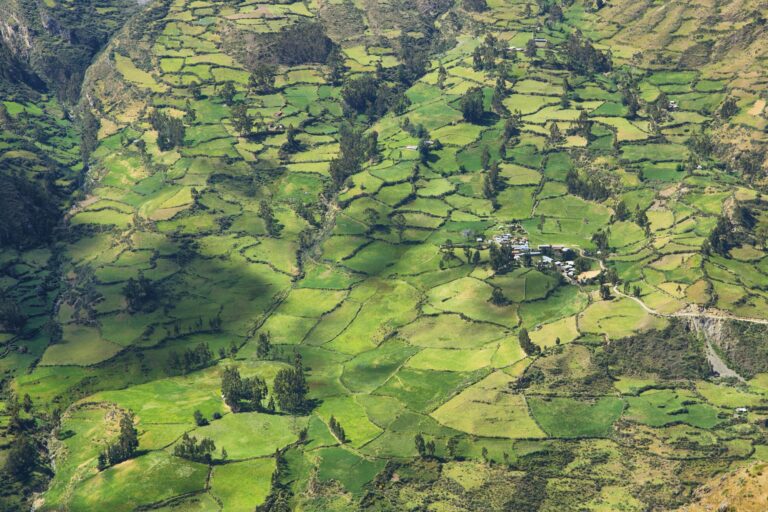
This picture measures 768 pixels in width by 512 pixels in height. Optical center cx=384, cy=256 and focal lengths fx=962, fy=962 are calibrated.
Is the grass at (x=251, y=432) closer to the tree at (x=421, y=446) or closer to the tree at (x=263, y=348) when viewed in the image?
the tree at (x=421, y=446)

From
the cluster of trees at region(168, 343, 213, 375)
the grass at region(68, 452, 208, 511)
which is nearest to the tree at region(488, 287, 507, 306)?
the cluster of trees at region(168, 343, 213, 375)

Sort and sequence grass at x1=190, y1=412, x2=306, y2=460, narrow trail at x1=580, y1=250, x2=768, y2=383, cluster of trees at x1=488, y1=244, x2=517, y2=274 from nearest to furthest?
grass at x1=190, y1=412, x2=306, y2=460
narrow trail at x1=580, y1=250, x2=768, y2=383
cluster of trees at x1=488, y1=244, x2=517, y2=274

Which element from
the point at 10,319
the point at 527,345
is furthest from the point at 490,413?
the point at 10,319

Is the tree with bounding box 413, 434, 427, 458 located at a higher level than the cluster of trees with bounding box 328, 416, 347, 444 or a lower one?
higher

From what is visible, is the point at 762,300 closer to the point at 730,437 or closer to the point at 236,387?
the point at 730,437

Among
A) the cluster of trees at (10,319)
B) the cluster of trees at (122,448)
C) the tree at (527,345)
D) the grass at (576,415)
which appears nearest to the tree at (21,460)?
the cluster of trees at (122,448)

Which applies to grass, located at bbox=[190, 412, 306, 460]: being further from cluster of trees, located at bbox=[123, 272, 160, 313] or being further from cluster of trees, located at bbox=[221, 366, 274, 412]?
cluster of trees, located at bbox=[123, 272, 160, 313]

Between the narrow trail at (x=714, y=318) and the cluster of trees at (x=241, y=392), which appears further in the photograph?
the cluster of trees at (x=241, y=392)
